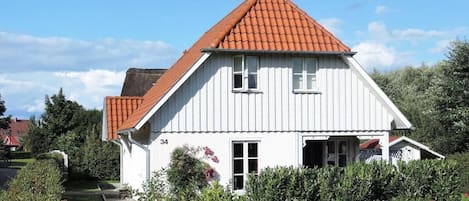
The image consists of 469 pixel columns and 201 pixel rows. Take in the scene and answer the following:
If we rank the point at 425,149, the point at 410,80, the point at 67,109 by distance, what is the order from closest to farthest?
the point at 425,149 → the point at 67,109 → the point at 410,80

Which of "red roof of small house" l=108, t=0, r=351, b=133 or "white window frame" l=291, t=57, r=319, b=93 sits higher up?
"red roof of small house" l=108, t=0, r=351, b=133

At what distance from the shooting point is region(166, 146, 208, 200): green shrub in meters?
20.1

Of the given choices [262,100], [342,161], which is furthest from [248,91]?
[342,161]

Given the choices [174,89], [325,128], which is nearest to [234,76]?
[174,89]

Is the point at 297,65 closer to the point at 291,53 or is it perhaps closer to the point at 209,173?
the point at 291,53

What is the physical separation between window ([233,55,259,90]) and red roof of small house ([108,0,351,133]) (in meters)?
0.51

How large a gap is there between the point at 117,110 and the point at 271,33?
31.5 feet

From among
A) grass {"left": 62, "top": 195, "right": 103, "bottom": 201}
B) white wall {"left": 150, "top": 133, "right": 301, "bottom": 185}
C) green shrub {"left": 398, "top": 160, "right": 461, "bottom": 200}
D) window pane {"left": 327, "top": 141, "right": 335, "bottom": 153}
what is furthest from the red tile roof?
green shrub {"left": 398, "top": 160, "right": 461, "bottom": 200}

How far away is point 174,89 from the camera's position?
20.2 m

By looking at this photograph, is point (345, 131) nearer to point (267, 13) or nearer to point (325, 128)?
point (325, 128)

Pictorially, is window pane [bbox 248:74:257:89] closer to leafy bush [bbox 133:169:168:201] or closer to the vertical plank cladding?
the vertical plank cladding

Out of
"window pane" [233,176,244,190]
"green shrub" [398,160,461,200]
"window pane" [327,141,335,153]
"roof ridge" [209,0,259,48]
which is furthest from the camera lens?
"window pane" [327,141,335,153]

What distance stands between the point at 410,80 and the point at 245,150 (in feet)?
147

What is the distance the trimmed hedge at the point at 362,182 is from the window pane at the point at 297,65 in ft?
19.0
